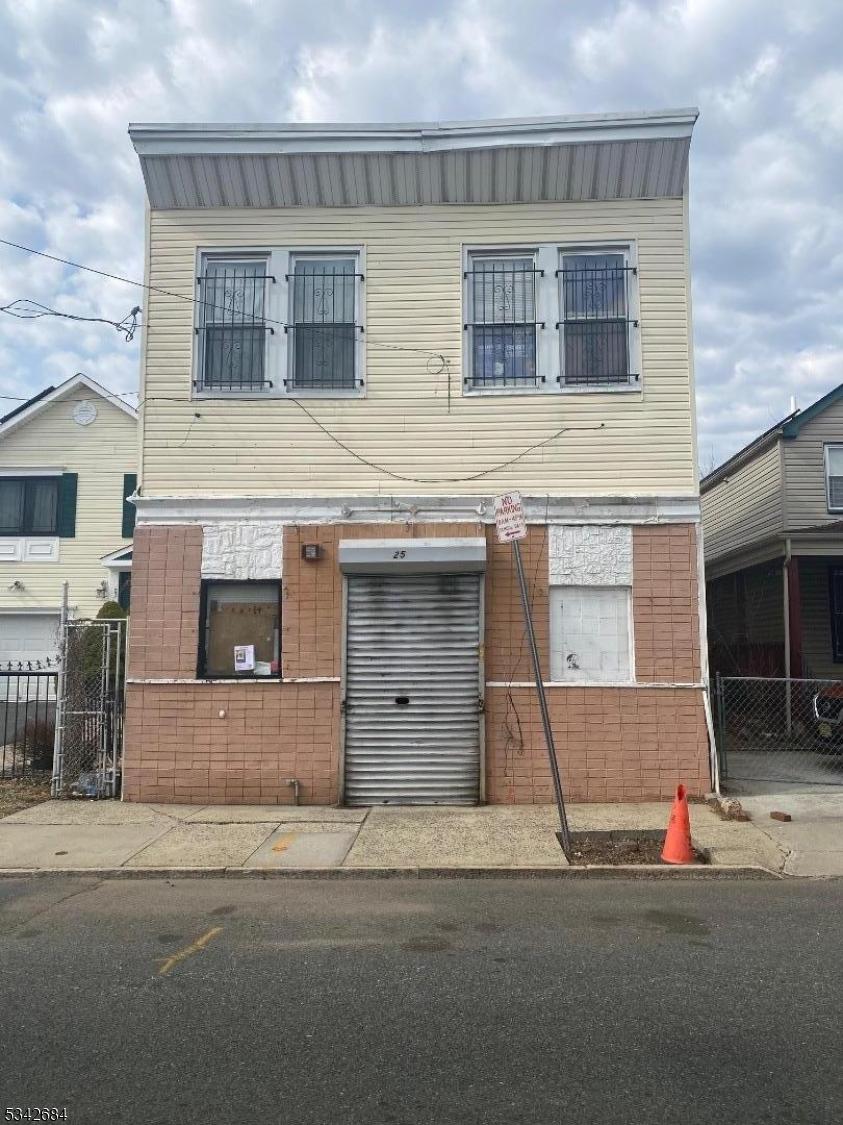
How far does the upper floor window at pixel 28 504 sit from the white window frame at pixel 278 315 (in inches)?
469

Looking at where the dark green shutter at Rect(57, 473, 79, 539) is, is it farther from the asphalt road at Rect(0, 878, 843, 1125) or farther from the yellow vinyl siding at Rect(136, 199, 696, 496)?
the asphalt road at Rect(0, 878, 843, 1125)

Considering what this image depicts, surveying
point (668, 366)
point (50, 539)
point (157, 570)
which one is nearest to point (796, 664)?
point (668, 366)

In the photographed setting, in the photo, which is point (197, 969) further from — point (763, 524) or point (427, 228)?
point (763, 524)

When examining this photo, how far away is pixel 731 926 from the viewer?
5.86m

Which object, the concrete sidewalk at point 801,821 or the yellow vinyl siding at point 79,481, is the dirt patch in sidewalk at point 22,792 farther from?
the yellow vinyl siding at point 79,481

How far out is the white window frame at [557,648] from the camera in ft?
31.6

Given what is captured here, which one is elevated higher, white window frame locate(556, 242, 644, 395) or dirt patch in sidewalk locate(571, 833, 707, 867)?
white window frame locate(556, 242, 644, 395)

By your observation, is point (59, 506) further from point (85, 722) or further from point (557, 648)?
point (557, 648)

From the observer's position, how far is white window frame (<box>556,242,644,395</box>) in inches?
393

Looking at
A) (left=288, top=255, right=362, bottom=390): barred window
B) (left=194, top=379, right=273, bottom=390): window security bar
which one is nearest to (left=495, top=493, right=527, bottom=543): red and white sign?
(left=288, top=255, right=362, bottom=390): barred window

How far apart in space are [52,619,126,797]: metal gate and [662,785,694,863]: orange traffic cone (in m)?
6.19

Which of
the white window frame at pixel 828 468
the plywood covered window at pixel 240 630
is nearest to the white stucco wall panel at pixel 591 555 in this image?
the plywood covered window at pixel 240 630

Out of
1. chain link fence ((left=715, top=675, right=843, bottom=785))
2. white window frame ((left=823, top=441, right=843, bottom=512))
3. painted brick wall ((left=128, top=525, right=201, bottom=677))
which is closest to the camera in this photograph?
painted brick wall ((left=128, top=525, right=201, bottom=677))

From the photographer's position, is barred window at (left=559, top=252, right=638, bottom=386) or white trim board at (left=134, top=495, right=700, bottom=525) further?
barred window at (left=559, top=252, right=638, bottom=386)
